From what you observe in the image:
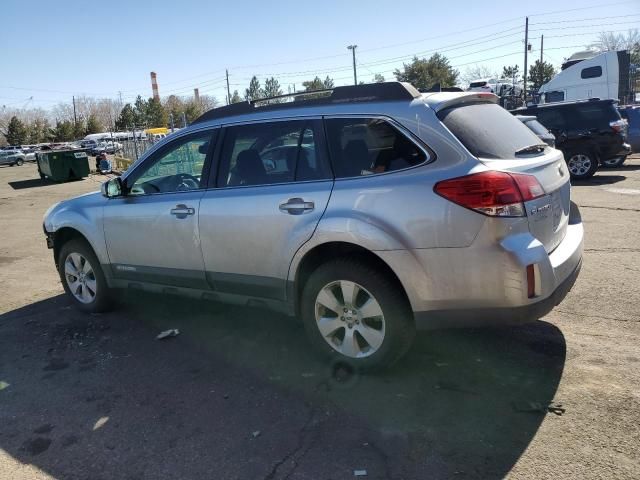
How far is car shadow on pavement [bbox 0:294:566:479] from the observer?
2738mm

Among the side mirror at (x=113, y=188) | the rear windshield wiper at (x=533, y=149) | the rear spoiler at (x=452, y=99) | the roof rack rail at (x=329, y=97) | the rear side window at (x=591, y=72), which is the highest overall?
the rear side window at (x=591, y=72)

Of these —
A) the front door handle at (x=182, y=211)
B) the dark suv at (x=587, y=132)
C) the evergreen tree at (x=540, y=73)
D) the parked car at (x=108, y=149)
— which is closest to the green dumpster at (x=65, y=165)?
the parked car at (x=108, y=149)

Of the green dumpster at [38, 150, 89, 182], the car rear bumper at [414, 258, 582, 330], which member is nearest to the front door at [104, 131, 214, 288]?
the car rear bumper at [414, 258, 582, 330]

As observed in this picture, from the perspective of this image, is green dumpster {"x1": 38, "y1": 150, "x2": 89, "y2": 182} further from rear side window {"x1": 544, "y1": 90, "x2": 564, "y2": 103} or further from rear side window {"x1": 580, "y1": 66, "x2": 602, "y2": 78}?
rear side window {"x1": 580, "y1": 66, "x2": 602, "y2": 78}

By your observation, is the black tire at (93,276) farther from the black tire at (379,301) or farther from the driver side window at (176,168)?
the black tire at (379,301)

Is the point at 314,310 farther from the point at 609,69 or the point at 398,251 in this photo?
the point at 609,69

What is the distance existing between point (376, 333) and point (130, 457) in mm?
1627

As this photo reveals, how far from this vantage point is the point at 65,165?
24312mm

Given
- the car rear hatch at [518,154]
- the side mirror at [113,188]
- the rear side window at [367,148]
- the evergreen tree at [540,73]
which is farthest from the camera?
the evergreen tree at [540,73]

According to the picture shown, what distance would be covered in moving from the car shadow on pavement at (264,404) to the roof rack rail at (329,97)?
1856 millimetres

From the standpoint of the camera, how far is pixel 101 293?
5102 mm

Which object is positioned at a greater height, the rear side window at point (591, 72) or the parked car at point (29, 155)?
the rear side window at point (591, 72)

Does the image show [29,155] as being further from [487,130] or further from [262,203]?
[487,130]

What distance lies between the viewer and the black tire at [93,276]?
199 inches
